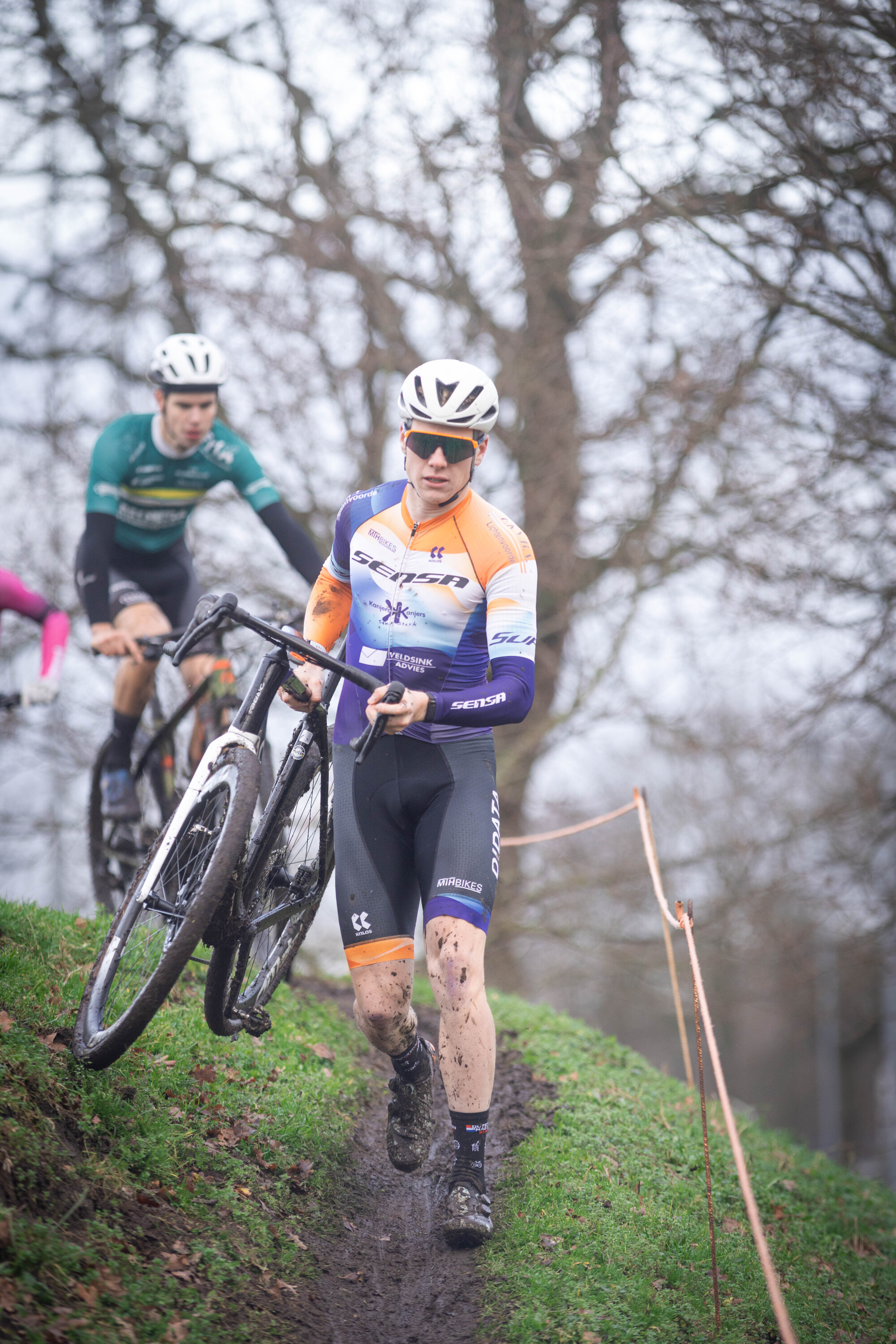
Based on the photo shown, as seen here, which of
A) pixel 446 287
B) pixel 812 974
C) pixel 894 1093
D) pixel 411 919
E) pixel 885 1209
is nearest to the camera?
pixel 411 919

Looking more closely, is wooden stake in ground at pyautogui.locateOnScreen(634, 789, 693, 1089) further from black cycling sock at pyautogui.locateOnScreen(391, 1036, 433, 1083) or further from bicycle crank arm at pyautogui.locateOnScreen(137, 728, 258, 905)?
bicycle crank arm at pyautogui.locateOnScreen(137, 728, 258, 905)

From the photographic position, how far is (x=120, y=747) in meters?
6.61

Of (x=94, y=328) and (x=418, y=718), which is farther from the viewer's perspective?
(x=94, y=328)

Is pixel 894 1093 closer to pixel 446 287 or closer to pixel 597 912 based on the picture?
pixel 597 912

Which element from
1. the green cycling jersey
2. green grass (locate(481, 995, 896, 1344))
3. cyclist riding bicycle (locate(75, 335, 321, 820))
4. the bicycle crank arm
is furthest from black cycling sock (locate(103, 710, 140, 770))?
green grass (locate(481, 995, 896, 1344))

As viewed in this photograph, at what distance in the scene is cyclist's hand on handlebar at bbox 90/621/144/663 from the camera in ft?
18.5

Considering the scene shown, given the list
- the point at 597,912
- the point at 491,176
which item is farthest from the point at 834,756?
the point at 491,176

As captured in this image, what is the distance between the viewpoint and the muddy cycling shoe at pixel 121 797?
21.5 ft

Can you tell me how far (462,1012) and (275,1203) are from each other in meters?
1.04

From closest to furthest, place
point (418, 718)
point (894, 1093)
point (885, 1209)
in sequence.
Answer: point (418, 718)
point (885, 1209)
point (894, 1093)

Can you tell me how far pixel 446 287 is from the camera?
38.5 ft

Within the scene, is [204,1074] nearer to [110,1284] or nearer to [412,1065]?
[412,1065]

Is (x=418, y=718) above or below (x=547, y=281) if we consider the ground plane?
below

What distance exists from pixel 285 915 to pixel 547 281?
9.27 metres
